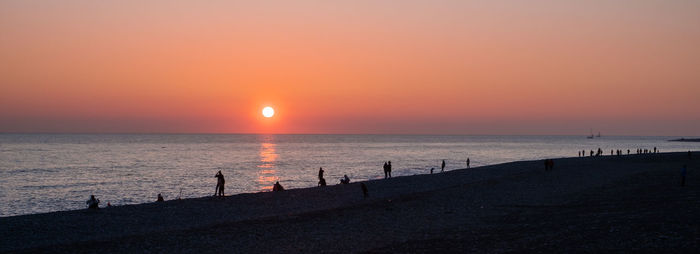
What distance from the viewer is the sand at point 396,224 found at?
1672 cm

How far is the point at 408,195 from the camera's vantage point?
111 feet

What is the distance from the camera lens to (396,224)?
2267 centimetres

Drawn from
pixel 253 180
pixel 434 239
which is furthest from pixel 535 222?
pixel 253 180

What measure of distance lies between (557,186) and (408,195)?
11.2m

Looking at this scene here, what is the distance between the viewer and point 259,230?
2186cm

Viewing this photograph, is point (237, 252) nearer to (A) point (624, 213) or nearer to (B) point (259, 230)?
(B) point (259, 230)

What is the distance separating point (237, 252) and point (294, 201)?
15.7m

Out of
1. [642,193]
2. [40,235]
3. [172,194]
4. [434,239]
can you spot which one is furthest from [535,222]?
[172,194]

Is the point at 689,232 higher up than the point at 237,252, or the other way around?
the point at 689,232

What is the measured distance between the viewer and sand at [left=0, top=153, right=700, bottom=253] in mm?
16719

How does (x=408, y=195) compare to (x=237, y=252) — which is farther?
(x=408, y=195)

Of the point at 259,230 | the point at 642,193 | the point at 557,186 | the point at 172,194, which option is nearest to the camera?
the point at 259,230

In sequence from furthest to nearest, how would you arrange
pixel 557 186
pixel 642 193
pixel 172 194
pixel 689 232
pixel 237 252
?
1. pixel 172 194
2. pixel 557 186
3. pixel 642 193
4. pixel 237 252
5. pixel 689 232

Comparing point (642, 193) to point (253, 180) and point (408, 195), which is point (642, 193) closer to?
point (408, 195)
